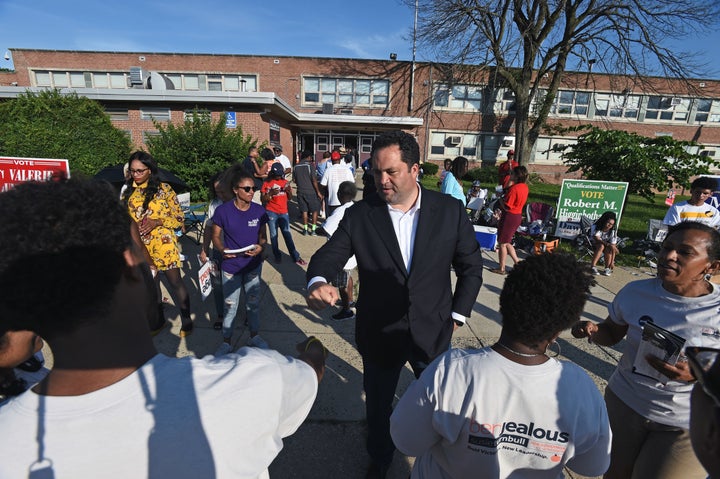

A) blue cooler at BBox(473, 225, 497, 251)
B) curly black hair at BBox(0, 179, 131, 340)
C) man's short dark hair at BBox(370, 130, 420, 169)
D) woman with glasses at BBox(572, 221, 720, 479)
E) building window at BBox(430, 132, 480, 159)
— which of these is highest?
building window at BBox(430, 132, 480, 159)

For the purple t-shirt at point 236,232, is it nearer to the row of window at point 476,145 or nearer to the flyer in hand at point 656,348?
the flyer in hand at point 656,348

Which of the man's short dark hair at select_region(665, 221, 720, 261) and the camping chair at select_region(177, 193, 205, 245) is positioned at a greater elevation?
the man's short dark hair at select_region(665, 221, 720, 261)

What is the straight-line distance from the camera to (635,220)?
11.6 meters

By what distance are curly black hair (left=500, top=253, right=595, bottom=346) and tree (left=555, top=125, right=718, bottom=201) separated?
9.43m

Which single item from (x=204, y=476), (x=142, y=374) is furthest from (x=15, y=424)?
(x=204, y=476)

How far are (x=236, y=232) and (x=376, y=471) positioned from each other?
93.9 inches

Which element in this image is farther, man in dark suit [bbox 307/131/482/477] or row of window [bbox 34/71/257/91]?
row of window [bbox 34/71/257/91]

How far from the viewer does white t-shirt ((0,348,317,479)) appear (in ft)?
2.47

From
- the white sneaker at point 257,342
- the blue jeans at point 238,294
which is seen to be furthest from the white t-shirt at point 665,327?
the blue jeans at point 238,294

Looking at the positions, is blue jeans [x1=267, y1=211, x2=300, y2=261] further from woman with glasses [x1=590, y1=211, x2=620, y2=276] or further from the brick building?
the brick building

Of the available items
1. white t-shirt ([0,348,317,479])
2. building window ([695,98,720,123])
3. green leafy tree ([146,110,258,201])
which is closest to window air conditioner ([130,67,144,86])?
green leafy tree ([146,110,258,201])

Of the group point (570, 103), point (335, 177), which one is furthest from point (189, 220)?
point (570, 103)

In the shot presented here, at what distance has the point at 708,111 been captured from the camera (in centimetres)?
2553

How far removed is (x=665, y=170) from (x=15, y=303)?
11.5 m
